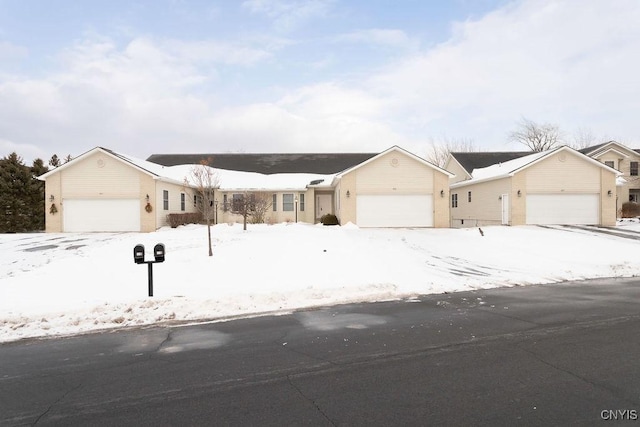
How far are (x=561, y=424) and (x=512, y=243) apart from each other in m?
16.6

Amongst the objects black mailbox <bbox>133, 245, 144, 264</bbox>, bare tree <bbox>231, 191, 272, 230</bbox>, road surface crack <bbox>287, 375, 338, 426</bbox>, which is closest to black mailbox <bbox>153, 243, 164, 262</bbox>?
black mailbox <bbox>133, 245, 144, 264</bbox>

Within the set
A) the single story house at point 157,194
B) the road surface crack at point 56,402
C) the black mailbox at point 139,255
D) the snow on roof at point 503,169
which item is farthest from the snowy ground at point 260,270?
the snow on roof at point 503,169

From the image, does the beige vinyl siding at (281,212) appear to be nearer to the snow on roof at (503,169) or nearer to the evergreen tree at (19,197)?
the snow on roof at (503,169)

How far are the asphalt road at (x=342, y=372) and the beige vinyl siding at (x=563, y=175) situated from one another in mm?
19349

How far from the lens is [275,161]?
35500mm

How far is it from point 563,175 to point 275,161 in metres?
21.7

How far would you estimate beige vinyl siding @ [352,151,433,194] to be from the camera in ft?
81.6

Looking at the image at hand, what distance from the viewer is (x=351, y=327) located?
6.66 m

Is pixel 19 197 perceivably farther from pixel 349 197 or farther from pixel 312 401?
pixel 312 401

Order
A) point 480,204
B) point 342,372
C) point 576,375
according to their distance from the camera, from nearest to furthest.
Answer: point 576,375
point 342,372
point 480,204

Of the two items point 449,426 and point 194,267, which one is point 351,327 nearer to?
point 449,426

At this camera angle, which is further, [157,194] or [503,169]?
[503,169]

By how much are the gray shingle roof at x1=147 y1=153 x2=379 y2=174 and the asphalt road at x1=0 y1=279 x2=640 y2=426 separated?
2706cm

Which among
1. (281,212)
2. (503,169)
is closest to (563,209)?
(503,169)
